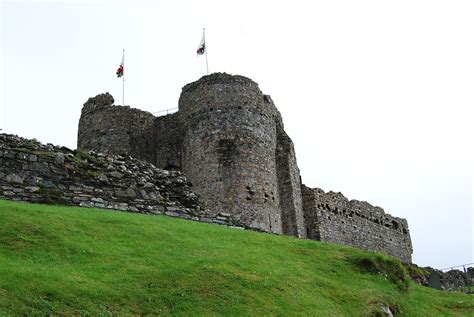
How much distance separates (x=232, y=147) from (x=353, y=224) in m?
12.7

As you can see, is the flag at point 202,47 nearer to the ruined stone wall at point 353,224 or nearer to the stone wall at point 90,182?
the ruined stone wall at point 353,224

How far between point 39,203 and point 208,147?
17404 millimetres

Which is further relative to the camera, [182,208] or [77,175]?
[182,208]

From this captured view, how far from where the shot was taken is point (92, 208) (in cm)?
1695

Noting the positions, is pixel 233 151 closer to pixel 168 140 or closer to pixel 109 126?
pixel 168 140

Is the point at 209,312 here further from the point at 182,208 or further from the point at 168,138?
the point at 168,138

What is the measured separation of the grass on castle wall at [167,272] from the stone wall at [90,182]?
3.78 ft

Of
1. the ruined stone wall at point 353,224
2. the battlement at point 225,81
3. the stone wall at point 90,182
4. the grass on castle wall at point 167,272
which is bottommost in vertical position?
the grass on castle wall at point 167,272

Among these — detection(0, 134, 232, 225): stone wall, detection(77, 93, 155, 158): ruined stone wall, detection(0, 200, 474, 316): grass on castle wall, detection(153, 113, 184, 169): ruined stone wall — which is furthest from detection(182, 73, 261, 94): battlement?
detection(0, 200, 474, 316): grass on castle wall

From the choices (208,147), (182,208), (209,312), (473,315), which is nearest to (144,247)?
(209,312)

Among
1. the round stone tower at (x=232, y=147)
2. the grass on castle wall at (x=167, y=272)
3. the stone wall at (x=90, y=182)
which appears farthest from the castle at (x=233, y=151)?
the grass on castle wall at (x=167, y=272)

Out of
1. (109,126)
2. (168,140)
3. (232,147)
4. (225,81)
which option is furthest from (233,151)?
(109,126)

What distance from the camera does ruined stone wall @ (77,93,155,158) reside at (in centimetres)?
3800

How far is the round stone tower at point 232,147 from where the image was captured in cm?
3156
